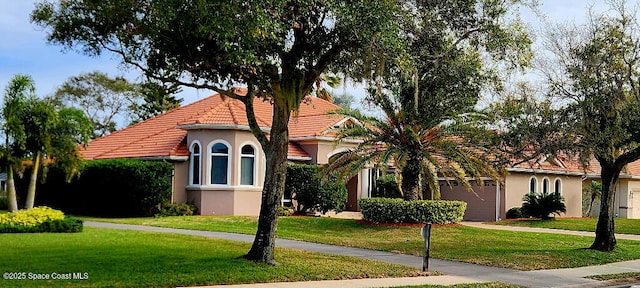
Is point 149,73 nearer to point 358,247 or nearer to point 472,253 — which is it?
point 358,247

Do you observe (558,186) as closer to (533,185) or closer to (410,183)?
(533,185)

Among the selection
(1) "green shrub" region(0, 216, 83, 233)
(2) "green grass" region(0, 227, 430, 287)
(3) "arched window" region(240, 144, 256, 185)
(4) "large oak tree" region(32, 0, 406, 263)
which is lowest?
(2) "green grass" region(0, 227, 430, 287)

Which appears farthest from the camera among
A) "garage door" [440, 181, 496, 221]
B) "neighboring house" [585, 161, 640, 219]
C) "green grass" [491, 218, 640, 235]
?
"neighboring house" [585, 161, 640, 219]

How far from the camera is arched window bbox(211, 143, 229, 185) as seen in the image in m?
29.7

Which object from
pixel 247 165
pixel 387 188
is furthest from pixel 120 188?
pixel 387 188

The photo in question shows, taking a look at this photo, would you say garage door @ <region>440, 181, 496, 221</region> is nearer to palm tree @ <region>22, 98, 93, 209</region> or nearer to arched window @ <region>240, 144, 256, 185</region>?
arched window @ <region>240, 144, 256, 185</region>

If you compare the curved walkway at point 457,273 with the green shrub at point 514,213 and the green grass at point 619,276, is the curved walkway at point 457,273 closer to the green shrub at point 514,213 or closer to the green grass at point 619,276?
the green grass at point 619,276

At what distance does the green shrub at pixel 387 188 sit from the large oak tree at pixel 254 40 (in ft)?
60.5

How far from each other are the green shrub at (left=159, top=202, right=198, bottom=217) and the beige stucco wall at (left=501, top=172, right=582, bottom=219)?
1467 centimetres

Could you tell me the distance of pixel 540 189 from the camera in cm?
3597

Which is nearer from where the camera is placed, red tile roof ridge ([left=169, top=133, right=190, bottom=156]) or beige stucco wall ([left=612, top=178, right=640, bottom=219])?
red tile roof ridge ([left=169, top=133, right=190, bottom=156])

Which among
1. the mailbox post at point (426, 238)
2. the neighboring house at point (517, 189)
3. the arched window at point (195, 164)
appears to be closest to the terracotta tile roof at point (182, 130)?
the arched window at point (195, 164)

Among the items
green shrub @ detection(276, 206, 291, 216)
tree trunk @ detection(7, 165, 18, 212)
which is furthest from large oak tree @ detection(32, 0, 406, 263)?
green shrub @ detection(276, 206, 291, 216)

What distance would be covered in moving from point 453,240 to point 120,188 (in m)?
13.9
